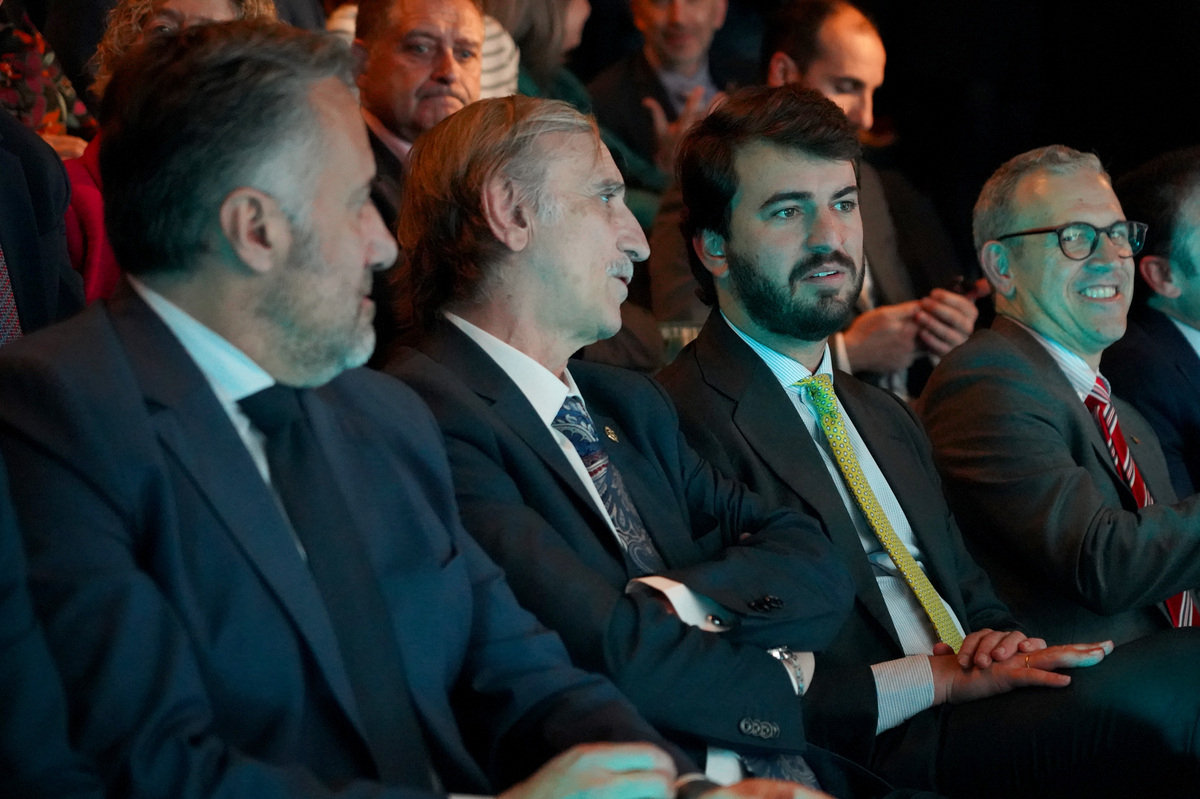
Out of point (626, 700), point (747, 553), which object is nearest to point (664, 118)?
point (747, 553)

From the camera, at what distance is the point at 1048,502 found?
2686 millimetres

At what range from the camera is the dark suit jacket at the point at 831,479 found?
2.30 metres

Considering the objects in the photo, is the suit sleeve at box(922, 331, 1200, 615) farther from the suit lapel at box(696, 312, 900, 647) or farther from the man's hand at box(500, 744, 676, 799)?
the man's hand at box(500, 744, 676, 799)

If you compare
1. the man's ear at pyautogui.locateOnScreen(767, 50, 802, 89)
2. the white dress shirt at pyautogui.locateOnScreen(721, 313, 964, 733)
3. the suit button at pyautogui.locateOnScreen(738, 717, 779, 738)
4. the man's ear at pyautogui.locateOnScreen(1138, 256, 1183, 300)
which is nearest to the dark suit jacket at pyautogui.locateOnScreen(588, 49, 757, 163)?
the man's ear at pyautogui.locateOnScreen(767, 50, 802, 89)

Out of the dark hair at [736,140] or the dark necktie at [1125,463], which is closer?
the dark hair at [736,140]

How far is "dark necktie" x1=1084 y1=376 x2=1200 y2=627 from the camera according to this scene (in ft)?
9.48

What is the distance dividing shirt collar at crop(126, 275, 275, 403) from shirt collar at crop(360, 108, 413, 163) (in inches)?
69.3

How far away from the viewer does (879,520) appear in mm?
2539

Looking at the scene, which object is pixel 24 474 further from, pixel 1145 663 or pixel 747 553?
pixel 1145 663

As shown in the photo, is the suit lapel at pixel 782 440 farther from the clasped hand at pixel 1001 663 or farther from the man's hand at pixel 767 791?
the man's hand at pixel 767 791

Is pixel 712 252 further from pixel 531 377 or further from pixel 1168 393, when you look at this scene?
pixel 1168 393

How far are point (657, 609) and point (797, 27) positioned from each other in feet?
8.92

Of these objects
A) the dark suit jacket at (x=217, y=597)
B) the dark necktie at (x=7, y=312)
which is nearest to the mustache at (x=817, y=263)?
the dark suit jacket at (x=217, y=597)

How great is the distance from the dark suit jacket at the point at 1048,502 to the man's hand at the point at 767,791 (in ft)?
4.18
